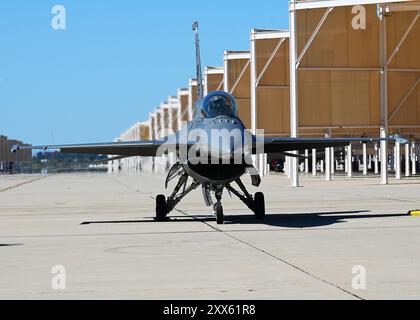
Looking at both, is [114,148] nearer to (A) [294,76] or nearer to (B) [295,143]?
(B) [295,143]

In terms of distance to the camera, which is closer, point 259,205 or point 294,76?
point 259,205

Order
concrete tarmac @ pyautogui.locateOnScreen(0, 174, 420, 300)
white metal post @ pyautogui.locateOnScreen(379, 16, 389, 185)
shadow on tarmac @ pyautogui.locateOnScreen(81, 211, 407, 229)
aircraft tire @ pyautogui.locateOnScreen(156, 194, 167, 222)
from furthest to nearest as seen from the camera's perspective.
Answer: white metal post @ pyautogui.locateOnScreen(379, 16, 389, 185)
aircraft tire @ pyautogui.locateOnScreen(156, 194, 167, 222)
shadow on tarmac @ pyautogui.locateOnScreen(81, 211, 407, 229)
concrete tarmac @ pyautogui.locateOnScreen(0, 174, 420, 300)

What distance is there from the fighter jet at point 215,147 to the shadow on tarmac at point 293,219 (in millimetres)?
509

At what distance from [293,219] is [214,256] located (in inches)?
296

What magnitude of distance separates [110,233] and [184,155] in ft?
8.17

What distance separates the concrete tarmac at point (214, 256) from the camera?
8922 mm

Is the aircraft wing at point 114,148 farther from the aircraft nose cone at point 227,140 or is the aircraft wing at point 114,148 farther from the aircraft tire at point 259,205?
the aircraft tire at point 259,205

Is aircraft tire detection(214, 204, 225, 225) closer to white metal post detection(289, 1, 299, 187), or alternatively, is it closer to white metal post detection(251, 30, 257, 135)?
white metal post detection(289, 1, 299, 187)

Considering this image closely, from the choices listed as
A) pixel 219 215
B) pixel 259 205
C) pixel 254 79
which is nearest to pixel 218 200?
pixel 219 215

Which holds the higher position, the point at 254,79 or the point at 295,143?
the point at 254,79

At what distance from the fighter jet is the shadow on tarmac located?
51 cm

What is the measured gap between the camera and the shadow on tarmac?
59.1 ft

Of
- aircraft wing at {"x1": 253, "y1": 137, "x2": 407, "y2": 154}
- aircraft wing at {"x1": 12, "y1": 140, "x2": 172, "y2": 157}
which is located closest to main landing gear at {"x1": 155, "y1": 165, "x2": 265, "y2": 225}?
aircraft wing at {"x1": 12, "y1": 140, "x2": 172, "y2": 157}

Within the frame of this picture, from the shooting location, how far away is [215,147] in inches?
632
